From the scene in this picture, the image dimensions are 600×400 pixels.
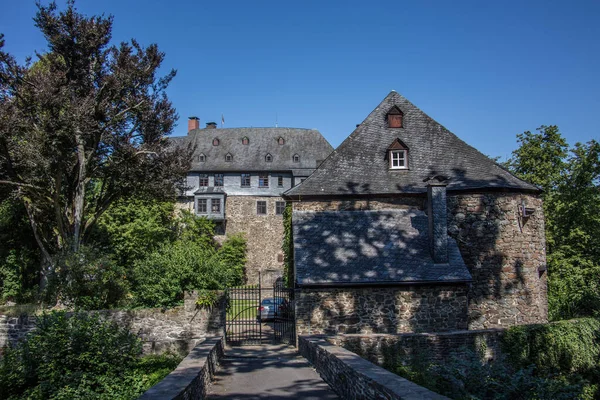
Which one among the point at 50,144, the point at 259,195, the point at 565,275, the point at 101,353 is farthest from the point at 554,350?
the point at 259,195

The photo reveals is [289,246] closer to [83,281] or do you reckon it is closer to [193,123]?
[83,281]

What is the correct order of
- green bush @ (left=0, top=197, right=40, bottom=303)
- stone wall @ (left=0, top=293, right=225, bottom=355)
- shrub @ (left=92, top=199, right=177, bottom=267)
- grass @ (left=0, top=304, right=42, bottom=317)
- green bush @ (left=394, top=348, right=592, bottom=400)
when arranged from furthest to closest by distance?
shrub @ (left=92, top=199, right=177, bottom=267), green bush @ (left=0, top=197, right=40, bottom=303), grass @ (left=0, top=304, right=42, bottom=317), stone wall @ (left=0, top=293, right=225, bottom=355), green bush @ (left=394, top=348, right=592, bottom=400)

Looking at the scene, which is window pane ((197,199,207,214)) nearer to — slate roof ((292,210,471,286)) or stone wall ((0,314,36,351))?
slate roof ((292,210,471,286))

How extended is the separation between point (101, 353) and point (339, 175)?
12.2 metres

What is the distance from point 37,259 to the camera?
27.7m

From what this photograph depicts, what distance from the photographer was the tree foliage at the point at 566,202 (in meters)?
28.0

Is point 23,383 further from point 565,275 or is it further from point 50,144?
point 565,275

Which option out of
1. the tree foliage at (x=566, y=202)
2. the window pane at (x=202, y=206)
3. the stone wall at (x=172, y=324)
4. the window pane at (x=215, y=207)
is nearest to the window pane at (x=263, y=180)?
the window pane at (x=215, y=207)

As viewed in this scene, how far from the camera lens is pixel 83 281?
16141 mm

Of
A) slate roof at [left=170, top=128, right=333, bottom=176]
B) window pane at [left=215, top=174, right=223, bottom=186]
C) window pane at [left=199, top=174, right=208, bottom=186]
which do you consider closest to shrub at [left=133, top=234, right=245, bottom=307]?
window pane at [left=215, top=174, right=223, bottom=186]

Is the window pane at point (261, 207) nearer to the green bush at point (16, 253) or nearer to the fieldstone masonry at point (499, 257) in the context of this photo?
the green bush at point (16, 253)

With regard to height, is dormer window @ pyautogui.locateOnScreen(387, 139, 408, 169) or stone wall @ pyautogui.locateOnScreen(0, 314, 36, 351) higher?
dormer window @ pyautogui.locateOnScreen(387, 139, 408, 169)

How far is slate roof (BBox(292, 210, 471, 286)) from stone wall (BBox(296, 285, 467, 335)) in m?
0.39

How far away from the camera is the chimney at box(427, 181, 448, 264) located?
16453 mm
